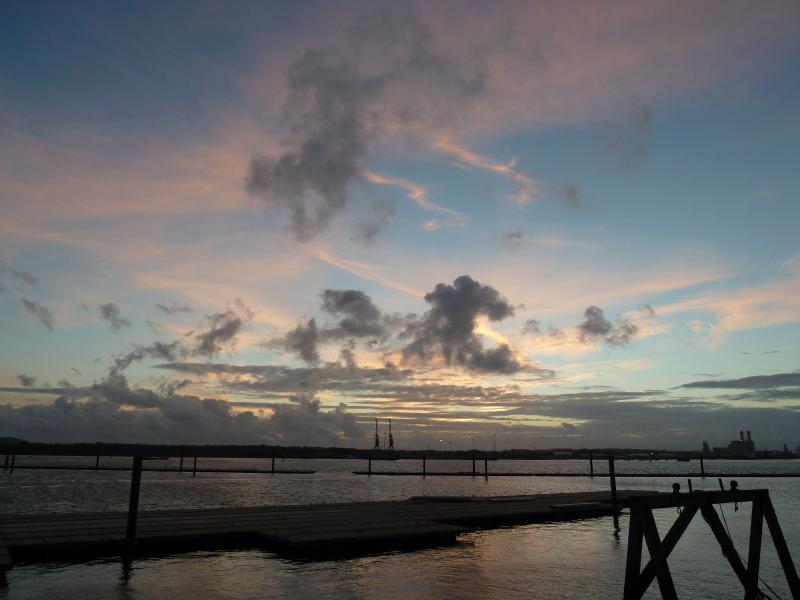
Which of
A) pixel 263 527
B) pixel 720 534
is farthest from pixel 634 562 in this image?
pixel 263 527

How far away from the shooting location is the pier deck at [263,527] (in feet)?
69.5

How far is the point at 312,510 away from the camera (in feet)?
102

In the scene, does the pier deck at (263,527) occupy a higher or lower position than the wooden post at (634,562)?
lower

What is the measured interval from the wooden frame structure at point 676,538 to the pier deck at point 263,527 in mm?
13247

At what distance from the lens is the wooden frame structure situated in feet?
40.7

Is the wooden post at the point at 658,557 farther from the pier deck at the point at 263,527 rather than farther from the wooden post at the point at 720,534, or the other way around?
the pier deck at the point at 263,527

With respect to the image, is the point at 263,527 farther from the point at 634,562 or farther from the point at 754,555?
the point at 754,555

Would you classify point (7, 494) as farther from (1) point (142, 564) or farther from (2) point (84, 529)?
(1) point (142, 564)

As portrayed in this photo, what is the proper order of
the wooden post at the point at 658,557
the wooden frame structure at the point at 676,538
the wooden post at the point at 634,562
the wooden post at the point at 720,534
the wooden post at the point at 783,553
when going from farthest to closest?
the wooden post at the point at 783,553 → the wooden post at the point at 720,534 → the wooden post at the point at 634,562 → the wooden frame structure at the point at 676,538 → the wooden post at the point at 658,557

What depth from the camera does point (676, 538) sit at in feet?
43.7

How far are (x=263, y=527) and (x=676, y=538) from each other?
18.3 metres

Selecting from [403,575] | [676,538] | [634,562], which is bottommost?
[403,575]

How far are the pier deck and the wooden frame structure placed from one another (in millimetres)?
13247

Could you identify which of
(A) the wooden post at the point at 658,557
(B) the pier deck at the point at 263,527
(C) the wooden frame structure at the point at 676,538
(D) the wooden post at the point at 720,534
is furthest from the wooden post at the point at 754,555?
(B) the pier deck at the point at 263,527
